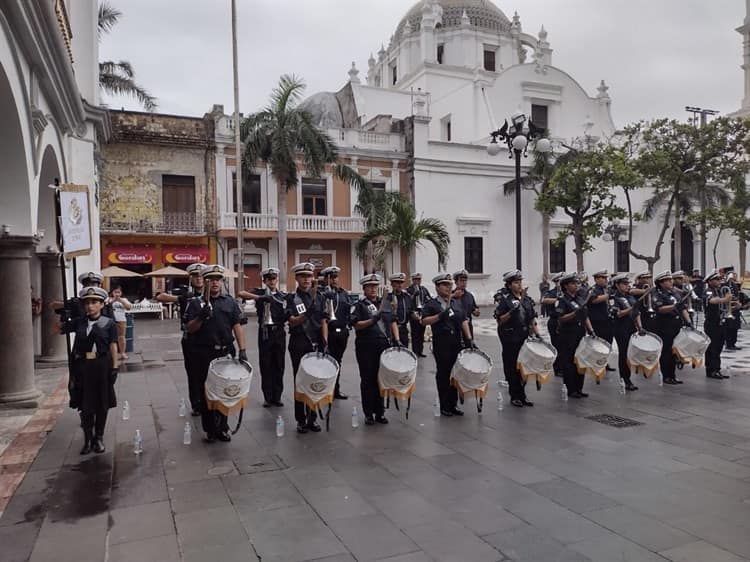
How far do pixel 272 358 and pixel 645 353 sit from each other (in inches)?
217

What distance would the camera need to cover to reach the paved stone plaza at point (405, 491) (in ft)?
14.2

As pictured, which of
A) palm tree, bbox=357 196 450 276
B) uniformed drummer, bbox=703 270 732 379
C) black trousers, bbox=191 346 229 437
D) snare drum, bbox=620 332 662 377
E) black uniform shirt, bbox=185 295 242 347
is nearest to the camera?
black trousers, bbox=191 346 229 437

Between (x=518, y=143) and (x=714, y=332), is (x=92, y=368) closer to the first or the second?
(x=714, y=332)

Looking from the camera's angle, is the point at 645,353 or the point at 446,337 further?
the point at 645,353

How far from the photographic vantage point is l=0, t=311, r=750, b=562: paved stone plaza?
14.2ft

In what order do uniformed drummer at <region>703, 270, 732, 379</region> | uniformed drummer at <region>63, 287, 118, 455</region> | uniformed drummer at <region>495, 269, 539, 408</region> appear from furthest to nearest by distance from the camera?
1. uniformed drummer at <region>703, 270, 732, 379</region>
2. uniformed drummer at <region>495, 269, 539, 408</region>
3. uniformed drummer at <region>63, 287, 118, 455</region>

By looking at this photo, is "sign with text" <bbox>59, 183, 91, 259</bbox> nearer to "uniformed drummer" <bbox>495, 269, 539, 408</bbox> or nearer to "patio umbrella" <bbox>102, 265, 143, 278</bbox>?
"uniformed drummer" <bbox>495, 269, 539, 408</bbox>

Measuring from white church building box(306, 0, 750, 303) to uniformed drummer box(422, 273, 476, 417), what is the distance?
23496 millimetres

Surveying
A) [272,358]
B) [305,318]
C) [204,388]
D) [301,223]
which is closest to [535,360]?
[305,318]

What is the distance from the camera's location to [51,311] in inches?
488

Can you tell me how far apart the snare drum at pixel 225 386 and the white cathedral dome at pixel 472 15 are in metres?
42.6

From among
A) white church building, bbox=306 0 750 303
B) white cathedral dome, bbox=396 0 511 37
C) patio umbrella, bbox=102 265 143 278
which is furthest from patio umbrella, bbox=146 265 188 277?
white cathedral dome, bbox=396 0 511 37

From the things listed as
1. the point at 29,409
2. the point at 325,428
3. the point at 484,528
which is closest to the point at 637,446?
the point at 484,528

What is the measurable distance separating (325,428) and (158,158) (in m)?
23.6
